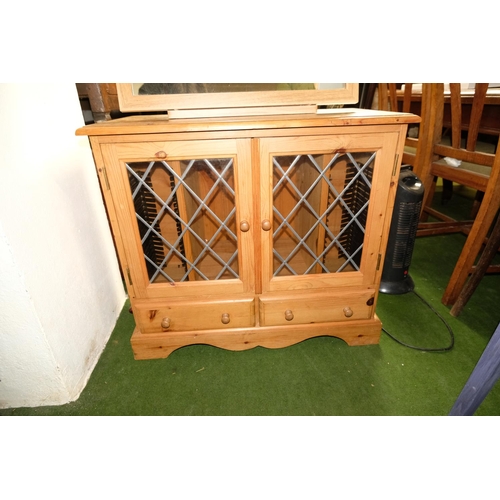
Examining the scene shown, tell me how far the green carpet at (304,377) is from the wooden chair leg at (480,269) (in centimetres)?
5

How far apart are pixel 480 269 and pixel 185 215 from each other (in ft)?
3.96

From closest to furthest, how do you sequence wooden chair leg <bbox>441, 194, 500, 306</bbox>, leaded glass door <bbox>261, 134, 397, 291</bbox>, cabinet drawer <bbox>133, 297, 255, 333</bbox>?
Result: leaded glass door <bbox>261, 134, 397, 291</bbox>, cabinet drawer <bbox>133, 297, 255, 333</bbox>, wooden chair leg <bbox>441, 194, 500, 306</bbox>

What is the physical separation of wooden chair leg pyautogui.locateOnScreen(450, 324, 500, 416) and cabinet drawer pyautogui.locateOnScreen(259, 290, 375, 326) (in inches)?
15.8

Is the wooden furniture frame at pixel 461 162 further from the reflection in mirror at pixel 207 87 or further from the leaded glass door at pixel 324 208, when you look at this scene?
the reflection in mirror at pixel 207 87

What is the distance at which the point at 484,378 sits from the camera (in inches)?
24.2

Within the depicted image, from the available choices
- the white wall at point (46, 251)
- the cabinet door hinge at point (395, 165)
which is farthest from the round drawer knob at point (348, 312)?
the white wall at point (46, 251)

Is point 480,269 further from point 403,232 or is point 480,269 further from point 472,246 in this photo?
point 403,232

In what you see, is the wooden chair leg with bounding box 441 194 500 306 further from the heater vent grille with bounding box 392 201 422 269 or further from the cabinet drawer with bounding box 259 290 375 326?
the cabinet drawer with bounding box 259 290 375 326

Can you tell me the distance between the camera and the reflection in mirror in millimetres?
831

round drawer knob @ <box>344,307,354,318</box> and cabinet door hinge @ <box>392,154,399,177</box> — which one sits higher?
cabinet door hinge @ <box>392,154,399,177</box>

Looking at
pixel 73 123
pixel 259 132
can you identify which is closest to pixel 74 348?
pixel 73 123

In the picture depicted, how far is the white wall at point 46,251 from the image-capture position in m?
0.71

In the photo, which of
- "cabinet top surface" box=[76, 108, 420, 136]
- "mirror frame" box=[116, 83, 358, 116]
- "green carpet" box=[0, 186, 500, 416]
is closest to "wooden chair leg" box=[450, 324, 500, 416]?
"green carpet" box=[0, 186, 500, 416]
